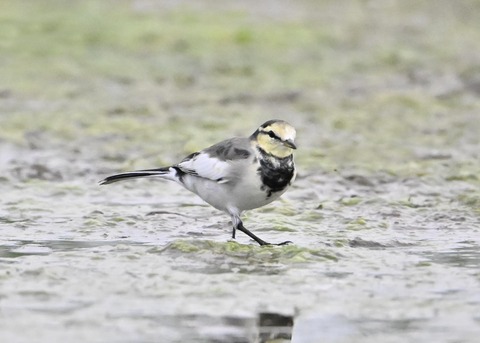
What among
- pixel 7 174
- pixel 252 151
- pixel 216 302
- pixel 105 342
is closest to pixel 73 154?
pixel 7 174

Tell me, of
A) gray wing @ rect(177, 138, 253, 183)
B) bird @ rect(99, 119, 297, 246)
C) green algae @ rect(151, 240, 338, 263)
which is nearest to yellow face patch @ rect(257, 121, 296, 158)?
bird @ rect(99, 119, 297, 246)

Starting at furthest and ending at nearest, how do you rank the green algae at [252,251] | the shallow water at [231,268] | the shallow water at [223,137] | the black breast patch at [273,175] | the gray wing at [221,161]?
the gray wing at [221,161] < the black breast patch at [273,175] < the green algae at [252,251] < the shallow water at [223,137] < the shallow water at [231,268]

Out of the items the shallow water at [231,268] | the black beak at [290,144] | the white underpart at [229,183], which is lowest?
the shallow water at [231,268]

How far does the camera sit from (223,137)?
1222 cm

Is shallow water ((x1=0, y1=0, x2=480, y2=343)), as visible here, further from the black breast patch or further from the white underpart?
the black breast patch

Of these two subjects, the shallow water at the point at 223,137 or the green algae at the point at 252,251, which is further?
the green algae at the point at 252,251

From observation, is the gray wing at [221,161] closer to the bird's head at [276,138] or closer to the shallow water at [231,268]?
the bird's head at [276,138]

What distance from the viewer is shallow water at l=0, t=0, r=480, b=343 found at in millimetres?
6145

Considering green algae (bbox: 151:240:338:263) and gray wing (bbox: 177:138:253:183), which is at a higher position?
gray wing (bbox: 177:138:253:183)

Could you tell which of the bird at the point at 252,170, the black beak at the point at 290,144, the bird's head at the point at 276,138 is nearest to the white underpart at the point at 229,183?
the bird at the point at 252,170

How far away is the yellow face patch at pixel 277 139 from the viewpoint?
25.0 ft

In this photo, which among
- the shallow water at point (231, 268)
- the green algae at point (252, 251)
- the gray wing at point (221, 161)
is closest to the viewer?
the shallow water at point (231, 268)

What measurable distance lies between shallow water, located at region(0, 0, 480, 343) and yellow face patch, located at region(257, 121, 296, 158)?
2.05ft

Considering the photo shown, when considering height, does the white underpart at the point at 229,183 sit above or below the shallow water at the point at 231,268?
above
